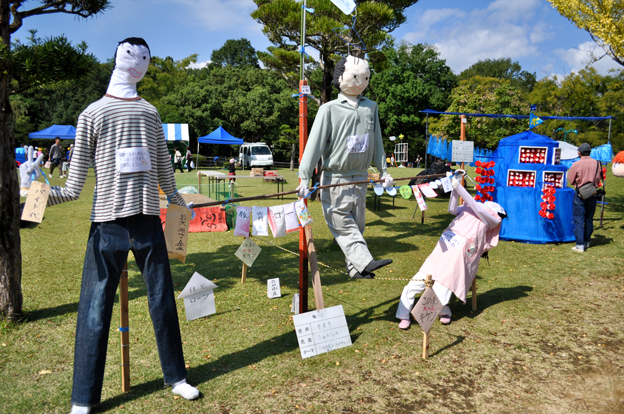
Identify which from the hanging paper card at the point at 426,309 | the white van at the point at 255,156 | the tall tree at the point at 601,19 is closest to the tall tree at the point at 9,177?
the hanging paper card at the point at 426,309

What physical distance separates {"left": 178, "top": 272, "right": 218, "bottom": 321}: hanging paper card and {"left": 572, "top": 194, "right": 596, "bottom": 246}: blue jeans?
6.50 m

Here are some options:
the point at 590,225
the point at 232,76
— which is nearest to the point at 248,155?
the point at 232,76

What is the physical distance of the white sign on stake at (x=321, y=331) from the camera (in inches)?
139

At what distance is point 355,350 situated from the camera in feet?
12.2

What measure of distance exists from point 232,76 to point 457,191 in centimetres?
3566

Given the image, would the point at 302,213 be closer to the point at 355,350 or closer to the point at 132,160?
the point at 355,350

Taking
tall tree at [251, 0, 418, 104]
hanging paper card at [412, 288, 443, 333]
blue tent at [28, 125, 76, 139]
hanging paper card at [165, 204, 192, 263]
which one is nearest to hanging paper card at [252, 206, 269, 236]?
hanging paper card at [165, 204, 192, 263]

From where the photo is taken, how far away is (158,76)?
41.1 m

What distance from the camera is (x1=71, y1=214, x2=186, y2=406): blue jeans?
2.70 metres

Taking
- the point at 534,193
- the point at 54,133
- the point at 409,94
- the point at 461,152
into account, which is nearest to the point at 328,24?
the point at 461,152

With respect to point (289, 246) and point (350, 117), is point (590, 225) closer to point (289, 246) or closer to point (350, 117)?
point (289, 246)

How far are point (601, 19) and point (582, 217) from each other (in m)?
5.36

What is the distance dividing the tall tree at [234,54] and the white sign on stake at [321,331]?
57557mm

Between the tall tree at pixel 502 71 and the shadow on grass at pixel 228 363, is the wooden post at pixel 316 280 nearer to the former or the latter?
the shadow on grass at pixel 228 363
